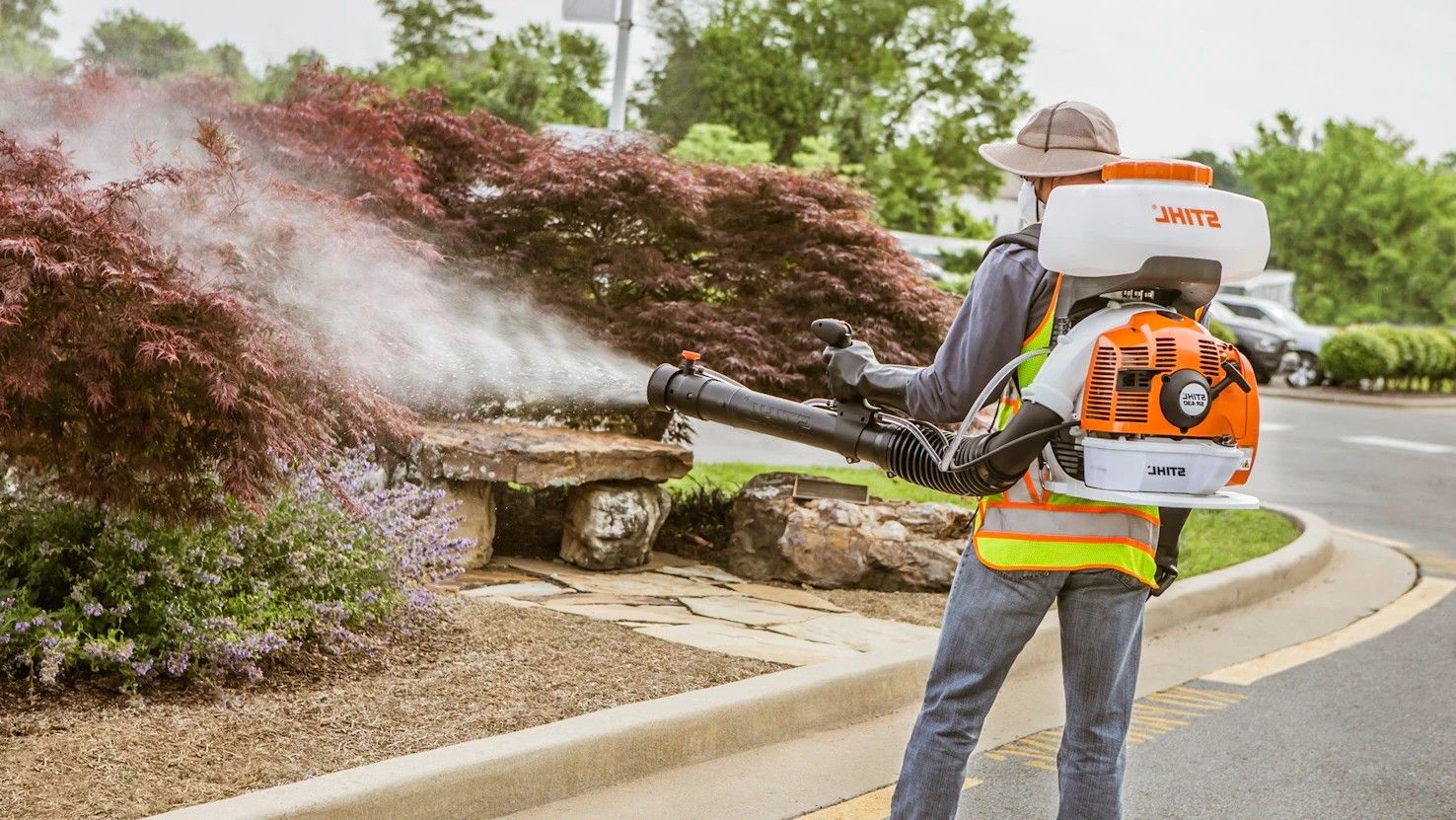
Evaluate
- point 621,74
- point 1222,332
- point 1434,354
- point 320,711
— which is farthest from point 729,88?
point 320,711

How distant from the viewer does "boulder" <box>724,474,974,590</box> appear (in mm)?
6461

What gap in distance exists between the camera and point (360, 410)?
4574 millimetres

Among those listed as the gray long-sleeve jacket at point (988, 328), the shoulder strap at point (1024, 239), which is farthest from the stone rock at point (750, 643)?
the shoulder strap at point (1024, 239)

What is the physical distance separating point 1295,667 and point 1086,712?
11.4ft

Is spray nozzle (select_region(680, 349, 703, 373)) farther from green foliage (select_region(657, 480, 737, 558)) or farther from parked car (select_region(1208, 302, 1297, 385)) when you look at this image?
parked car (select_region(1208, 302, 1297, 385))

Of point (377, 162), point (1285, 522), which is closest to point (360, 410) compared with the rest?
point (377, 162)

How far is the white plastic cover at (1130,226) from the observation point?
2.51m

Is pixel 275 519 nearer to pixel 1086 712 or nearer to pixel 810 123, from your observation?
pixel 1086 712

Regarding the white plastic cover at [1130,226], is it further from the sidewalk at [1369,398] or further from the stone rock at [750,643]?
the sidewalk at [1369,398]

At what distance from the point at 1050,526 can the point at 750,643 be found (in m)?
2.60

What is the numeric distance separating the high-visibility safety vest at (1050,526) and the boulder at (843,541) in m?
3.73

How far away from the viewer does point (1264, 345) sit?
27422mm

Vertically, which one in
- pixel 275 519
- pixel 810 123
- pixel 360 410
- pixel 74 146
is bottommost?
pixel 275 519

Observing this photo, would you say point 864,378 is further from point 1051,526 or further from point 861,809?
point 861,809
